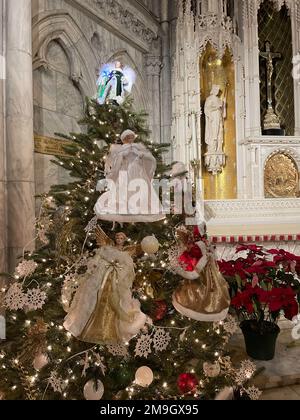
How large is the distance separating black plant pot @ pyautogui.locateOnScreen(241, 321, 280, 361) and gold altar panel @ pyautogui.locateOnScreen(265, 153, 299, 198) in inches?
184

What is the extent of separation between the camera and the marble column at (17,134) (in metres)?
4.37

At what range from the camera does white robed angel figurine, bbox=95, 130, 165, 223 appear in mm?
2340

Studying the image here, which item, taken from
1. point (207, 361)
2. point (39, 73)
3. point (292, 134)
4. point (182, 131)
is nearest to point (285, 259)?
point (207, 361)

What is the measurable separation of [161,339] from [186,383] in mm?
305

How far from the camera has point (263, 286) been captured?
293 cm

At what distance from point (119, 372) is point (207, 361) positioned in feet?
1.96

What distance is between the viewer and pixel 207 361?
8.14 feet

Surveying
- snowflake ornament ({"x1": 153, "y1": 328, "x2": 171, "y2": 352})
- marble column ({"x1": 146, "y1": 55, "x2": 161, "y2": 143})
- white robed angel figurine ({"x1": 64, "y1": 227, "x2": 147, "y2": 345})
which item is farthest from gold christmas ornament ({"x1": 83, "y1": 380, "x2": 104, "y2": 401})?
marble column ({"x1": 146, "y1": 55, "x2": 161, "y2": 143})

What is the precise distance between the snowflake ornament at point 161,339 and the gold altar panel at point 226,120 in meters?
5.68

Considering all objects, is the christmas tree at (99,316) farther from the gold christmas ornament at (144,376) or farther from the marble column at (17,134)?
Result: the marble column at (17,134)

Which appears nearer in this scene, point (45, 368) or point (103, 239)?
point (45, 368)

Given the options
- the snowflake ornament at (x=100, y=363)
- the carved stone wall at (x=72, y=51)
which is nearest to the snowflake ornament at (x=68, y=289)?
the snowflake ornament at (x=100, y=363)
